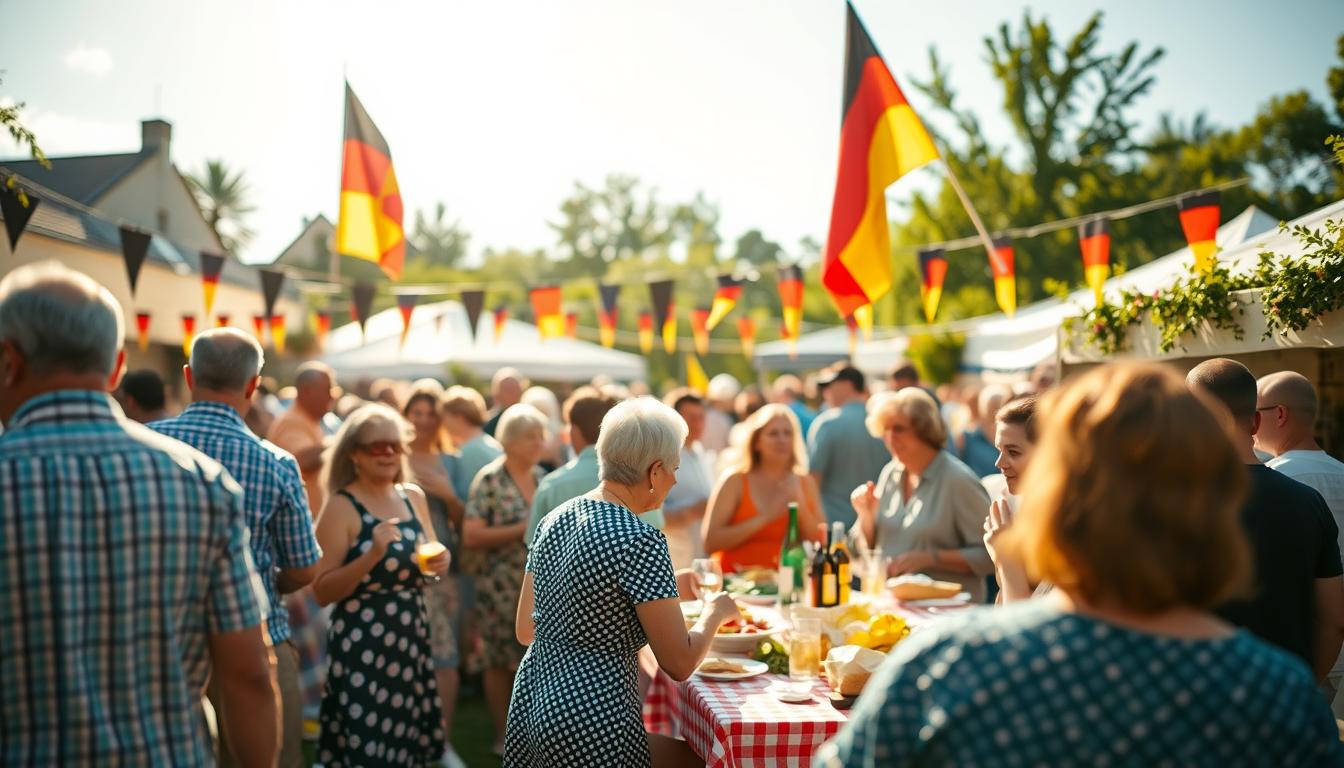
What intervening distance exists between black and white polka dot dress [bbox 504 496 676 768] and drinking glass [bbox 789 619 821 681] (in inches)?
24.3

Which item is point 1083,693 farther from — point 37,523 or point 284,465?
point 284,465

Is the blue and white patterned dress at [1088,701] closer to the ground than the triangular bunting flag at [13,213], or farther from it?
closer to the ground

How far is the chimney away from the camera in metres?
19.7

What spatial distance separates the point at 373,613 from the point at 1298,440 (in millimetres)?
3400

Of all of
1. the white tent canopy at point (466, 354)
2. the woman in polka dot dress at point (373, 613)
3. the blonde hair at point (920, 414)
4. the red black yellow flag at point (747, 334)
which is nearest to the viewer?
the woman in polka dot dress at point (373, 613)

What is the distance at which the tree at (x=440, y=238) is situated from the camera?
7050 centimetres

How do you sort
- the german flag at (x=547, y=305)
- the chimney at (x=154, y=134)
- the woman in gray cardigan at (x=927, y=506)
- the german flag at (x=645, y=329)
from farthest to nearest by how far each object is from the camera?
the chimney at (x=154, y=134) → the german flag at (x=645, y=329) → the german flag at (x=547, y=305) → the woman in gray cardigan at (x=927, y=506)

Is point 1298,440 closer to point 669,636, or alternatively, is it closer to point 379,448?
point 669,636

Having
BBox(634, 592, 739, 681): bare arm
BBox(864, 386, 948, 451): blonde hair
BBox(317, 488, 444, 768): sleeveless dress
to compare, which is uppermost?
BBox(864, 386, 948, 451): blonde hair

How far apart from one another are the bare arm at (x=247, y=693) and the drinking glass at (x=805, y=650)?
5.18 feet

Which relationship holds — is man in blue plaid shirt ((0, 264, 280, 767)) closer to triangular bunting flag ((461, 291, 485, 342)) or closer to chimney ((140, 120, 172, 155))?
triangular bunting flag ((461, 291, 485, 342))

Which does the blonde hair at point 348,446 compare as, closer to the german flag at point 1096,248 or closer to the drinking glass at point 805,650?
the drinking glass at point 805,650

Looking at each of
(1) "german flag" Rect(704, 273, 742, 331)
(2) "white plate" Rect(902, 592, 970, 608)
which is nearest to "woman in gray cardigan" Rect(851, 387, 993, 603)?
(2) "white plate" Rect(902, 592, 970, 608)

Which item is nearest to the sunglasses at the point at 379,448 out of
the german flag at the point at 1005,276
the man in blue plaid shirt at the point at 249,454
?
the man in blue plaid shirt at the point at 249,454
